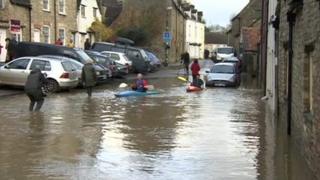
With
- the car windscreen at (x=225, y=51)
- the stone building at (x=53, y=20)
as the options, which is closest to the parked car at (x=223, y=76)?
the stone building at (x=53, y=20)

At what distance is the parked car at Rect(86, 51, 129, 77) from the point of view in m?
37.0

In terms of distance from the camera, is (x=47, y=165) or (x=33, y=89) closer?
(x=47, y=165)

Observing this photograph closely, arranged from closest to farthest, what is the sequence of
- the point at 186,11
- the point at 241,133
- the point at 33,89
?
the point at 241,133, the point at 33,89, the point at 186,11

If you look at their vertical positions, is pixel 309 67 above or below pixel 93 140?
above

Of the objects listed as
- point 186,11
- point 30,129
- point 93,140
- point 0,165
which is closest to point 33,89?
point 30,129

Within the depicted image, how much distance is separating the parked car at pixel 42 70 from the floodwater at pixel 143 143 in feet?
14.7

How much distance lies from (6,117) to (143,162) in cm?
831

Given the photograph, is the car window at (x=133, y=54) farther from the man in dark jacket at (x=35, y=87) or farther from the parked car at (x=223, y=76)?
the man in dark jacket at (x=35, y=87)

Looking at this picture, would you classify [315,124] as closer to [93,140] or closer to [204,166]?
[204,166]

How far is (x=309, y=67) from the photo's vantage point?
11945 millimetres

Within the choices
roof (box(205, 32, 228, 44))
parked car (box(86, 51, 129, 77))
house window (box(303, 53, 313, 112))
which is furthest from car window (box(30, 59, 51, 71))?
roof (box(205, 32, 228, 44))

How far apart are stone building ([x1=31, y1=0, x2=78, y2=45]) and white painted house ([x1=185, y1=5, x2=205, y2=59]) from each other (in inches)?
1753

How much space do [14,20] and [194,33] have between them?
216 feet

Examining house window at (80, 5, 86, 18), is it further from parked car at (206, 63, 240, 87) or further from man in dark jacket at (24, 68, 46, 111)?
man in dark jacket at (24, 68, 46, 111)
